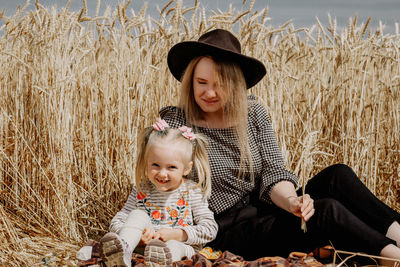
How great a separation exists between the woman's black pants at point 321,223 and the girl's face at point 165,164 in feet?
1.10

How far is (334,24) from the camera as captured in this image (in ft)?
9.09

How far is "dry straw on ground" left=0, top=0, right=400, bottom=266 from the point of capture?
7.23ft

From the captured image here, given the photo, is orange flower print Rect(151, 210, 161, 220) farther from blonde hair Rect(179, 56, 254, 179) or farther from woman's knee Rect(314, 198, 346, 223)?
woman's knee Rect(314, 198, 346, 223)

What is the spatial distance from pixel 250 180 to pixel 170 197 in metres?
0.39

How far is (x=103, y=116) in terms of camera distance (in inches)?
93.4

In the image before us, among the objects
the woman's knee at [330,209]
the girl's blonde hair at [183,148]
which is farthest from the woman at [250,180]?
the girl's blonde hair at [183,148]

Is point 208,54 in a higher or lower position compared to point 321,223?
higher

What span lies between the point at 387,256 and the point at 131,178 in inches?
50.5

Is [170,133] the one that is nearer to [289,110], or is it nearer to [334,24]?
[289,110]

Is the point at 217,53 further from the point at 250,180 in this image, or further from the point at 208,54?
the point at 250,180

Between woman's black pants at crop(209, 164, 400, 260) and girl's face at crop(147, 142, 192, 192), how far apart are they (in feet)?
1.10

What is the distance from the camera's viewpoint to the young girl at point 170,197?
5.45 ft

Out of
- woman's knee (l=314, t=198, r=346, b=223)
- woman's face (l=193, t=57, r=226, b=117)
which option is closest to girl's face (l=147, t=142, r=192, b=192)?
woman's face (l=193, t=57, r=226, b=117)

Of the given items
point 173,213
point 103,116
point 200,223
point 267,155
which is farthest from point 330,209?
point 103,116
